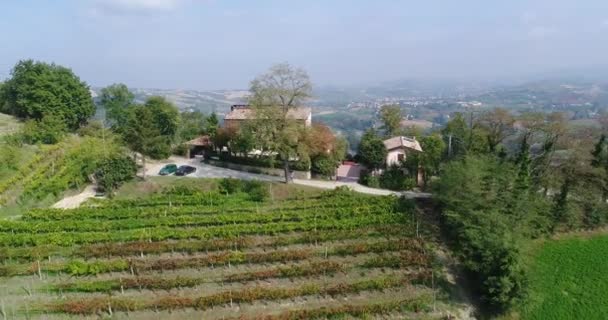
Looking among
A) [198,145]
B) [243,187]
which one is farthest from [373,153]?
[198,145]

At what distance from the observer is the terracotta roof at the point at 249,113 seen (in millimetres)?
36281

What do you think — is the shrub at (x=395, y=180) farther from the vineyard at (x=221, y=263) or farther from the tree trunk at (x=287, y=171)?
the tree trunk at (x=287, y=171)

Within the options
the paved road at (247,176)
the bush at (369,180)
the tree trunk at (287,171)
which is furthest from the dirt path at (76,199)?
the bush at (369,180)

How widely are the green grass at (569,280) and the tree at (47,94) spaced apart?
4870cm

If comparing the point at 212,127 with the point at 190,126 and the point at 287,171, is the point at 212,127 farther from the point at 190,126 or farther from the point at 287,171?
the point at 287,171

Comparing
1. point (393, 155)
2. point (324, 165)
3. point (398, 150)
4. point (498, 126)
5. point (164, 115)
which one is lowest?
point (324, 165)

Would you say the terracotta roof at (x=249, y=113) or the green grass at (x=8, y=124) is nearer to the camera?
the terracotta roof at (x=249, y=113)

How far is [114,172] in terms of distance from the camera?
35.0m

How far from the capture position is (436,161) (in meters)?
37.3

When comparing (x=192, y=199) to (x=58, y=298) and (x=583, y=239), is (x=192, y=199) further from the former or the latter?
(x=583, y=239)

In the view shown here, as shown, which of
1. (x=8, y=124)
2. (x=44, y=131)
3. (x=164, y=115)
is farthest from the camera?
(x=164, y=115)

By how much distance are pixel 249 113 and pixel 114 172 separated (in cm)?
1236

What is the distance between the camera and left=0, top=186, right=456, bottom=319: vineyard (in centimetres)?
2145

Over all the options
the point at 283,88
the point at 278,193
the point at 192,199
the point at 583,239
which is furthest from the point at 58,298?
the point at 583,239
